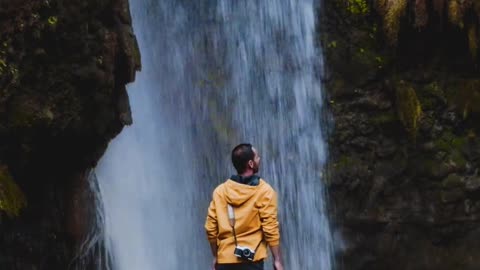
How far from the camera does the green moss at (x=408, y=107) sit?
917 centimetres

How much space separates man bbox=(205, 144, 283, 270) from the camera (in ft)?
15.0

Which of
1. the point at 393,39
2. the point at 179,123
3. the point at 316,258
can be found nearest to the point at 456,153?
the point at 393,39

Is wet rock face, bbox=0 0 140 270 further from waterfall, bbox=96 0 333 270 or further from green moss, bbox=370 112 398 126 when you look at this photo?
green moss, bbox=370 112 398 126

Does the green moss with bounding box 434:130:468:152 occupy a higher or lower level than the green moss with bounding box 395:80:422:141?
lower

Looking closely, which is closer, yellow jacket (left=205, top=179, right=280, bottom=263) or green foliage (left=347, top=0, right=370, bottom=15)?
yellow jacket (left=205, top=179, right=280, bottom=263)

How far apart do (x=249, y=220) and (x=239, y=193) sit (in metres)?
0.18

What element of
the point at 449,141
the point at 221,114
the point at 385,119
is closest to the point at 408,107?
the point at 385,119

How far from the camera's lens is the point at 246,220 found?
4.57m

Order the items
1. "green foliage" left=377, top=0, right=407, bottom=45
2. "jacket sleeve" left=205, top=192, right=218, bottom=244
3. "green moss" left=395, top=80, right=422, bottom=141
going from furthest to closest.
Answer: "green moss" left=395, top=80, right=422, bottom=141 → "green foliage" left=377, top=0, right=407, bottom=45 → "jacket sleeve" left=205, top=192, right=218, bottom=244

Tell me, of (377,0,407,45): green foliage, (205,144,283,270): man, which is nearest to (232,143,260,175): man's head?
(205,144,283,270): man

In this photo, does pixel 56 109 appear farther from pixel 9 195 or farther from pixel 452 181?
pixel 452 181

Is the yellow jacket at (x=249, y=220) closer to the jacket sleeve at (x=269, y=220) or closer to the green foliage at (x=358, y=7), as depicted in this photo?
the jacket sleeve at (x=269, y=220)

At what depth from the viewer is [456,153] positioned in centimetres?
916

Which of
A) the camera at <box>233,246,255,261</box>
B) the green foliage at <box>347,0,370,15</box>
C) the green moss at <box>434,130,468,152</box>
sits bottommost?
the camera at <box>233,246,255,261</box>
